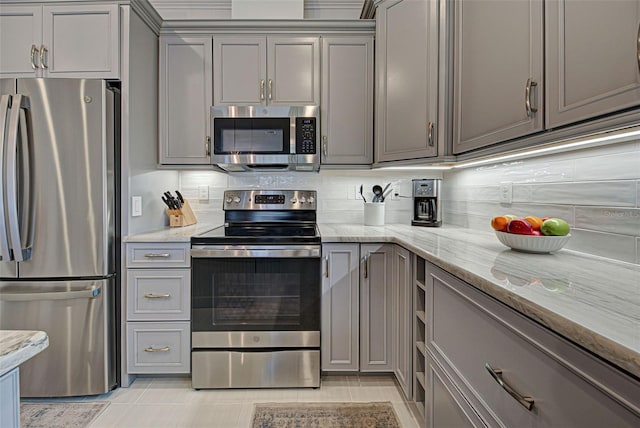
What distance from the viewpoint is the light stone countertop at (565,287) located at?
545mm

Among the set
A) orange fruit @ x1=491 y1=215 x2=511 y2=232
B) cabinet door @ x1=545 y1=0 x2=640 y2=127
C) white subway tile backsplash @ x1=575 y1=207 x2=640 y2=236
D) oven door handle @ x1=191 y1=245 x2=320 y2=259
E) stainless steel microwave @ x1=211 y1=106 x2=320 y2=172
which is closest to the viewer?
cabinet door @ x1=545 y1=0 x2=640 y2=127

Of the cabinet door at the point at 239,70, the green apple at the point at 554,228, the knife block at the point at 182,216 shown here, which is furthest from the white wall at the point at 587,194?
the knife block at the point at 182,216

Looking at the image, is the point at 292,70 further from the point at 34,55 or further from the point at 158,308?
the point at 158,308

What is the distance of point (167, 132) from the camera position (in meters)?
2.28

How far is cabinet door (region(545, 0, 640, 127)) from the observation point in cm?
86

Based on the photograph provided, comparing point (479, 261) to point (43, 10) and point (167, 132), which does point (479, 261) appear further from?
point (43, 10)

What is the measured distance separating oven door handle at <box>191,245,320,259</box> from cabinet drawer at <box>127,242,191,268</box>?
0.07 meters

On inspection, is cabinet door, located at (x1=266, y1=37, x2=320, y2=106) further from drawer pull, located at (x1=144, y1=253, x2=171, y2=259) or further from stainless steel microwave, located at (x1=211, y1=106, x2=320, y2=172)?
drawer pull, located at (x1=144, y1=253, x2=171, y2=259)

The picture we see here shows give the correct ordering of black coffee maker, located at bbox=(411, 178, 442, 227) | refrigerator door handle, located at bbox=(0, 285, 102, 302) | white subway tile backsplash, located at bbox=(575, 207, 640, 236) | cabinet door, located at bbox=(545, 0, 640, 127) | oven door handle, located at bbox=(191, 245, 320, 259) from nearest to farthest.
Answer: cabinet door, located at bbox=(545, 0, 640, 127) → white subway tile backsplash, located at bbox=(575, 207, 640, 236) → refrigerator door handle, located at bbox=(0, 285, 102, 302) → oven door handle, located at bbox=(191, 245, 320, 259) → black coffee maker, located at bbox=(411, 178, 442, 227)

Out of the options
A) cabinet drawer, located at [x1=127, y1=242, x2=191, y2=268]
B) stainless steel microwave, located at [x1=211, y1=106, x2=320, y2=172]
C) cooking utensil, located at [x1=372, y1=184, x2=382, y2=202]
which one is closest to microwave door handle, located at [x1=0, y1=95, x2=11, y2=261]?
cabinet drawer, located at [x1=127, y1=242, x2=191, y2=268]

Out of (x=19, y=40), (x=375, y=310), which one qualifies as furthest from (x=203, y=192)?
(x=375, y=310)

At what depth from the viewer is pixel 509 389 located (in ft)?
2.56

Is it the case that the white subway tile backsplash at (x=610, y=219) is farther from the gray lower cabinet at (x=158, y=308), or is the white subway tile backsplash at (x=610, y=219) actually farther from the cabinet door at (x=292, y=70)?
the gray lower cabinet at (x=158, y=308)

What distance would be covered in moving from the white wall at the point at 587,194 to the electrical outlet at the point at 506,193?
0.08 feet
